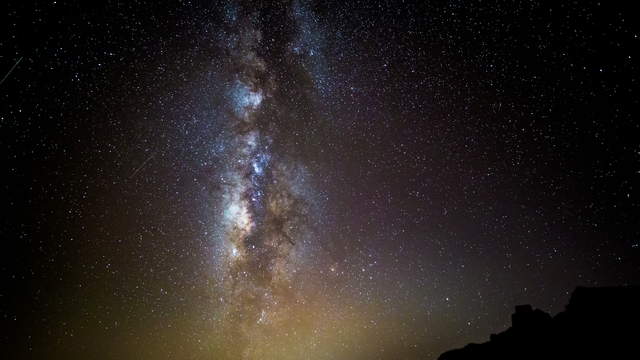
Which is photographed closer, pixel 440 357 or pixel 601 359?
pixel 601 359

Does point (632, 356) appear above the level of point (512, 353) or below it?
below

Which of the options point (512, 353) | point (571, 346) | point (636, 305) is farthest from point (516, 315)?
point (636, 305)

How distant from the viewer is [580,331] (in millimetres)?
10617

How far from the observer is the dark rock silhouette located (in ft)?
31.4

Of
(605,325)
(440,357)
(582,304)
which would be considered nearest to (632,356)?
(605,325)

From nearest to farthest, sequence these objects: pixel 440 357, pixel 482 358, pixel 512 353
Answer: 1. pixel 512 353
2. pixel 482 358
3. pixel 440 357

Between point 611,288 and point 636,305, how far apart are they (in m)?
1.01

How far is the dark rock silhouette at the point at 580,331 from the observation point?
31.4 feet

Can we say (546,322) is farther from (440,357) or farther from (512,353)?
(440,357)

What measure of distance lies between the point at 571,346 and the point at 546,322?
228 cm

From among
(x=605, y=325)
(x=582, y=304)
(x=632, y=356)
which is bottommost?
(x=632, y=356)

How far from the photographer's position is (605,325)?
33.6 ft

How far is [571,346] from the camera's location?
1032cm

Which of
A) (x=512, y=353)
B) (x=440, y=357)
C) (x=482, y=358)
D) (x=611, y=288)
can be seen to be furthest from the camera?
(x=440, y=357)
